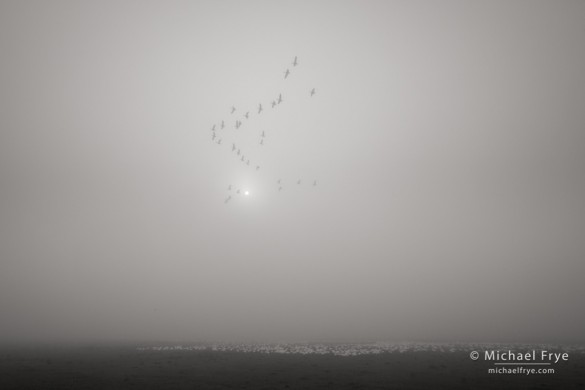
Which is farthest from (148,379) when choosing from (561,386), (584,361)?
(584,361)

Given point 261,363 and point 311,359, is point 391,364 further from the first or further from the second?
point 261,363

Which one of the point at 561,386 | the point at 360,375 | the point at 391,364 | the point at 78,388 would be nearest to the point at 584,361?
the point at 561,386

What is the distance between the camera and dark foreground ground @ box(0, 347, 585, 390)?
1196 inches

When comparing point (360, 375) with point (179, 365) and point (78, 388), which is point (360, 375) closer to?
point (179, 365)

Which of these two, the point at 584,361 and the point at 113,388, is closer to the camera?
the point at 113,388

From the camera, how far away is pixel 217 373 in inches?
1431

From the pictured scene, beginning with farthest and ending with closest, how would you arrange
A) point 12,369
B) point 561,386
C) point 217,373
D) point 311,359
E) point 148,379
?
point 311,359
point 12,369
point 217,373
point 148,379
point 561,386

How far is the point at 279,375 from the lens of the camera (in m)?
34.8

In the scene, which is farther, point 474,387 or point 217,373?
point 217,373

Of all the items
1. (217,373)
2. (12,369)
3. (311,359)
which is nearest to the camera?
(217,373)

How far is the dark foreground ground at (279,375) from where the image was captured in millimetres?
30391

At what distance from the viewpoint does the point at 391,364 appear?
137 feet

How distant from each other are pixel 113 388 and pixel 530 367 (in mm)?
40850

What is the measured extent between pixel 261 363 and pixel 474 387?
2381 centimetres
